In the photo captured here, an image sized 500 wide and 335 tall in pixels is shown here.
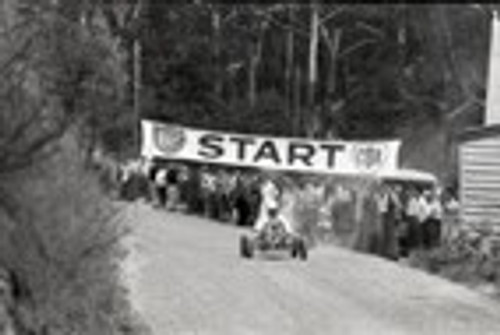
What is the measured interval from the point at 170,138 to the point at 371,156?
22.4ft

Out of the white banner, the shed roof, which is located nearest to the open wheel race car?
the shed roof

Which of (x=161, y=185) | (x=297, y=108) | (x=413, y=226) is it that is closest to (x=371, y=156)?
(x=161, y=185)

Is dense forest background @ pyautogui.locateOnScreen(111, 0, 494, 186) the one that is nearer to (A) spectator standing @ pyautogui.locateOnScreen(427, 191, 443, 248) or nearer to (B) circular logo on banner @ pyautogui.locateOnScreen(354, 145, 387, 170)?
(B) circular logo on banner @ pyautogui.locateOnScreen(354, 145, 387, 170)

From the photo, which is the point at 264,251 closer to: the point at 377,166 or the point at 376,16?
the point at 377,166

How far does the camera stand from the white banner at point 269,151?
120 feet

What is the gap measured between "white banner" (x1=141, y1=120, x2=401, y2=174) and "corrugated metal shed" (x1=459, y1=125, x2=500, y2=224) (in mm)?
7338

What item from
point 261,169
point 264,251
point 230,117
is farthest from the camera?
point 230,117

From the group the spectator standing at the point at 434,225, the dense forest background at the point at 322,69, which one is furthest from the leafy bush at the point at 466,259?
the dense forest background at the point at 322,69

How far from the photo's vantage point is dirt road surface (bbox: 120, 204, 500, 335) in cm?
1664

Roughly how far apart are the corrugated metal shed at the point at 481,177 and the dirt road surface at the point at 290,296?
322 cm

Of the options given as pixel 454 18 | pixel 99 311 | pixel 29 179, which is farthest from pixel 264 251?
pixel 454 18

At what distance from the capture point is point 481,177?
2839cm

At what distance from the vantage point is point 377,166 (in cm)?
3638

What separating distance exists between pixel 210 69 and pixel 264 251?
4241 centimetres
